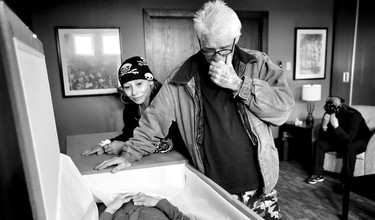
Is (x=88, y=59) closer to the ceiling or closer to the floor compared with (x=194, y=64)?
closer to the ceiling

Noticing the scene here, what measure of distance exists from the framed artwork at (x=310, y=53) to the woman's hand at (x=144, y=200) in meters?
3.60

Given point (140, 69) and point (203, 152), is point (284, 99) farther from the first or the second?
point (140, 69)

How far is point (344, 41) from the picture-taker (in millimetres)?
4152

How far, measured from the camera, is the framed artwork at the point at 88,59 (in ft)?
10.7

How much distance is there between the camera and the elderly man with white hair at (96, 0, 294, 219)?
3.39ft

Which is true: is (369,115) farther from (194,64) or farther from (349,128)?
(194,64)

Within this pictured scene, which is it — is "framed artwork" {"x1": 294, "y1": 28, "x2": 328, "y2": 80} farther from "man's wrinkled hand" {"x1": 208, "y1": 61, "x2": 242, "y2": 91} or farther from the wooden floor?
"man's wrinkled hand" {"x1": 208, "y1": 61, "x2": 242, "y2": 91}

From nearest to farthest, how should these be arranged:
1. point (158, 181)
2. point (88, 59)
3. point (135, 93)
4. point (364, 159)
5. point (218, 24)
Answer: point (218, 24) < point (158, 181) < point (135, 93) < point (364, 159) < point (88, 59)

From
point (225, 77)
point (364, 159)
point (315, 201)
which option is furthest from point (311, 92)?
point (225, 77)

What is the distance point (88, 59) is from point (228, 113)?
269 centimetres

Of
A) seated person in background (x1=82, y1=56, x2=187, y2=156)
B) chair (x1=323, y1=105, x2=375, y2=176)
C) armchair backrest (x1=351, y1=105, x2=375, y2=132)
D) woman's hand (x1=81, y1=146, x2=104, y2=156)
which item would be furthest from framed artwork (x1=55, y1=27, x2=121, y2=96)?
armchair backrest (x1=351, y1=105, x2=375, y2=132)

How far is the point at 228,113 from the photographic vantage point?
1.13 m

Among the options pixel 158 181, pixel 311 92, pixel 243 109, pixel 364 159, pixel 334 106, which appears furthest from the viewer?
pixel 311 92

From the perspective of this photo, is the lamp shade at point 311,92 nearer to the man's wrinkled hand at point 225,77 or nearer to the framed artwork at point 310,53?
the framed artwork at point 310,53
